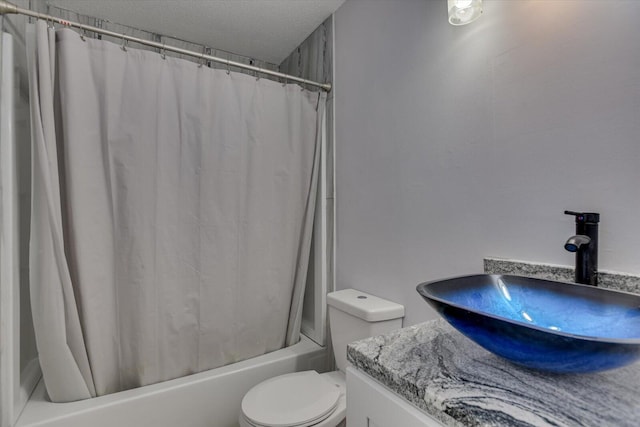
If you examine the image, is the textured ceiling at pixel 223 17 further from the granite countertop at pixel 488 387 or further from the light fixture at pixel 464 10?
the granite countertop at pixel 488 387

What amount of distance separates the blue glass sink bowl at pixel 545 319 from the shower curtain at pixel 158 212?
1186 mm

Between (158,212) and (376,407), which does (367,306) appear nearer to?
(376,407)

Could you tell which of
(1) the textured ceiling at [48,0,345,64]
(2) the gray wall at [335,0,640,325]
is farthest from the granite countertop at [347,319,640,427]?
(1) the textured ceiling at [48,0,345,64]

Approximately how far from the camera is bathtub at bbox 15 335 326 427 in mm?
1238

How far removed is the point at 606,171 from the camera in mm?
755

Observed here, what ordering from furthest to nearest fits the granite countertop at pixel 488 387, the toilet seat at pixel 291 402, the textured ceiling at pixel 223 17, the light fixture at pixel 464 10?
the textured ceiling at pixel 223 17
the toilet seat at pixel 291 402
the light fixture at pixel 464 10
the granite countertop at pixel 488 387

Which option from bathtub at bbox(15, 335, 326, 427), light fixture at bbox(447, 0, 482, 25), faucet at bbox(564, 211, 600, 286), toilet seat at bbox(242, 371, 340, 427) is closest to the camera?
faucet at bbox(564, 211, 600, 286)

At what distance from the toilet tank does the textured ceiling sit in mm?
1633

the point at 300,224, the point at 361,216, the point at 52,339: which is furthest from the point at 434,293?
the point at 52,339

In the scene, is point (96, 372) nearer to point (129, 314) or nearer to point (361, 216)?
point (129, 314)

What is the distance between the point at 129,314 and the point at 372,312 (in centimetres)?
112

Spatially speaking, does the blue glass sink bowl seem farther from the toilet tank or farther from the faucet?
the toilet tank

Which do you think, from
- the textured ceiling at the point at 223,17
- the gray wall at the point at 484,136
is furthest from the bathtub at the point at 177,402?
the textured ceiling at the point at 223,17

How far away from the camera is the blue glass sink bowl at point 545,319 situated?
44cm
